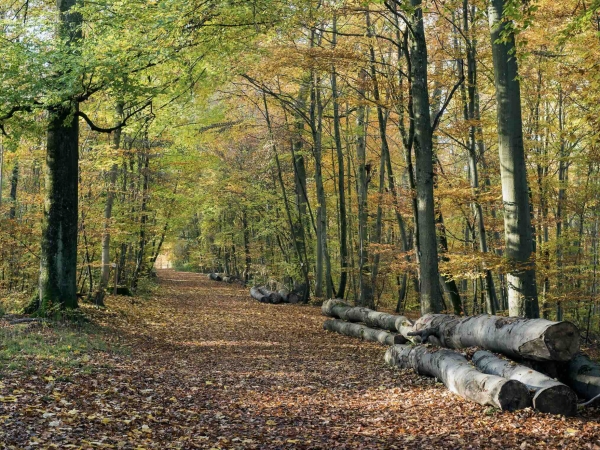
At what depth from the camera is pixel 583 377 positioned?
5.89 m

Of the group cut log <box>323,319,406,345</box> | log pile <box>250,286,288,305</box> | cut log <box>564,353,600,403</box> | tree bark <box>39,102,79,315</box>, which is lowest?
cut log <box>323,319,406,345</box>

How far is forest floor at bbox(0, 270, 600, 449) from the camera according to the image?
4770 mm

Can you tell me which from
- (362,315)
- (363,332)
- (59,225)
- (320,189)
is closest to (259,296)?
(320,189)

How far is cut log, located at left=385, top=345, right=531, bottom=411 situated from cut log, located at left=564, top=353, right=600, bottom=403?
0.82m

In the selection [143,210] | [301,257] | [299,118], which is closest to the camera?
[143,210]

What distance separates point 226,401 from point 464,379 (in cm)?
304

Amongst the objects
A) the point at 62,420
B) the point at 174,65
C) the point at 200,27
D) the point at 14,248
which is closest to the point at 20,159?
the point at 14,248

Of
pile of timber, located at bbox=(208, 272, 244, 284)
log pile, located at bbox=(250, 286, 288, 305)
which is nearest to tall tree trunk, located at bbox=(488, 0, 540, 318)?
log pile, located at bbox=(250, 286, 288, 305)

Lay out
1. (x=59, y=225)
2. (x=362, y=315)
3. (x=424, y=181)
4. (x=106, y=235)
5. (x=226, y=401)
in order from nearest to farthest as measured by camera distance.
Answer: (x=226, y=401)
(x=424, y=181)
(x=59, y=225)
(x=362, y=315)
(x=106, y=235)

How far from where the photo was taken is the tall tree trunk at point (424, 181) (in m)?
10.2

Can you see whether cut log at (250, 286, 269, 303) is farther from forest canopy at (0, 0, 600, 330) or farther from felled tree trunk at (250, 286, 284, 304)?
forest canopy at (0, 0, 600, 330)

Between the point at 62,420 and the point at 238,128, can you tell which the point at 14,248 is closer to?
the point at 238,128

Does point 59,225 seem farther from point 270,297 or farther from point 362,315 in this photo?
point 270,297

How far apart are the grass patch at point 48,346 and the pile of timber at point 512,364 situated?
→ 199 inches
